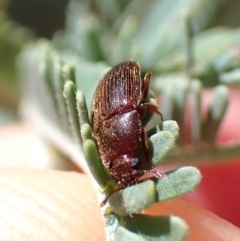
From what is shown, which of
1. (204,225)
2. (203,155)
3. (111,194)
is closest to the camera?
(111,194)

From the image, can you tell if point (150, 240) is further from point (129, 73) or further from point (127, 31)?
point (127, 31)

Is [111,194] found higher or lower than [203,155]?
higher

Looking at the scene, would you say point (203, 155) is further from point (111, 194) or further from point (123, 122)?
point (111, 194)

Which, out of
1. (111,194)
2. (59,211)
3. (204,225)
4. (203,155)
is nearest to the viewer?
(111,194)

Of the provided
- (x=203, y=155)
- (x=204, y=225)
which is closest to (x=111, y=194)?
(x=204, y=225)

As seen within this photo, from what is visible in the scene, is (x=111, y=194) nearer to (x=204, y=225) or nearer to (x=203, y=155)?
(x=204, y=225)

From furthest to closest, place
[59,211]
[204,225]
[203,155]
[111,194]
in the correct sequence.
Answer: [203,155]
[59,211]
[204,225]
[111,194]

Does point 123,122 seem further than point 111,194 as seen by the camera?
Yes

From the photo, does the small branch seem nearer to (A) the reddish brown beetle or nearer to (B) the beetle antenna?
(A) the reddish brown beetle
